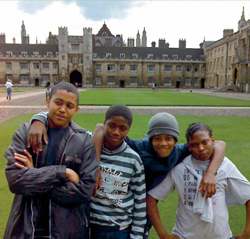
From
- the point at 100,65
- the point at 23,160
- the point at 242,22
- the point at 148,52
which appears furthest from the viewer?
the point at 148,52

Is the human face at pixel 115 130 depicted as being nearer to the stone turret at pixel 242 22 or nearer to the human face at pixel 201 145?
the human face at pixel 201 145

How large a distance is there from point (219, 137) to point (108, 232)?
8.97m

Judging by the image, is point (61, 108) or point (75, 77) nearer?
point (61, 108)

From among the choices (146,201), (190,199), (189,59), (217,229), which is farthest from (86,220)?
(189,59)

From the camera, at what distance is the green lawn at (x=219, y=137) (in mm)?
4898

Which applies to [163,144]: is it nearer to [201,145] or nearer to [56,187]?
[201,145]

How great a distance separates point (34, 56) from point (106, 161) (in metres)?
84.1

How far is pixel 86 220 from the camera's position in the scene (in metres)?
2.61

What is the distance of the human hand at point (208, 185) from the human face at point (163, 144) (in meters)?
0.34

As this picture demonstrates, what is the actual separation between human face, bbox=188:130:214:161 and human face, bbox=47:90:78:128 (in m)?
0.97

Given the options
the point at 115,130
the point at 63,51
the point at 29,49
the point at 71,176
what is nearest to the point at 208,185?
the point at 115,130

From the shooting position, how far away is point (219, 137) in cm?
1120

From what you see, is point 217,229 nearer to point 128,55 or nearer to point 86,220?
point 86,220

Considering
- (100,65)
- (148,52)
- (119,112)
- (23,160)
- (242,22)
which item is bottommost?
(23,160)
